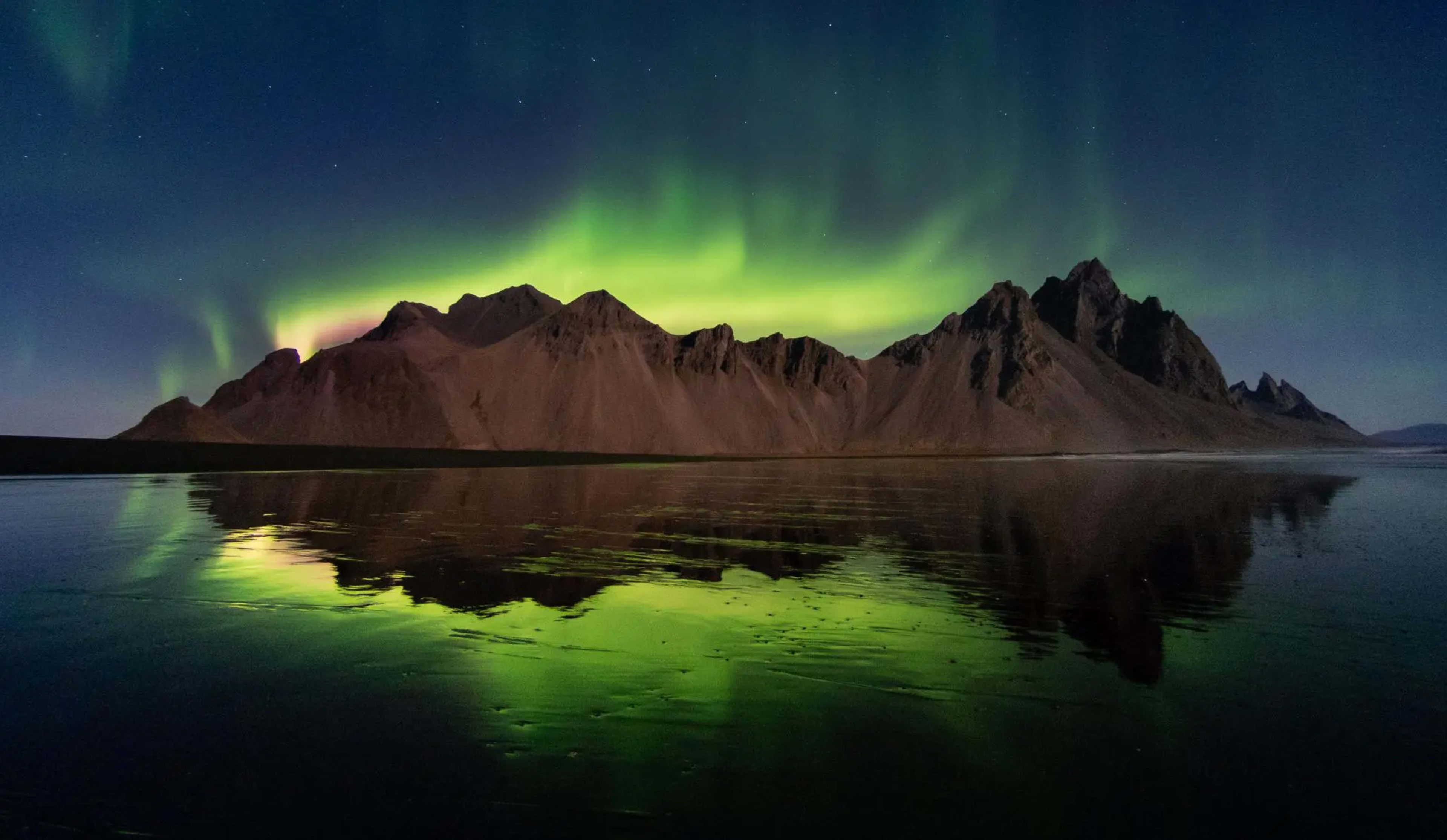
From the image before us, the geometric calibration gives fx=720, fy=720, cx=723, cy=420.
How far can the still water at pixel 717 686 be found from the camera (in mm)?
5395

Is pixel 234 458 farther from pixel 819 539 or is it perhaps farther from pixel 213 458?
pixel 819 539

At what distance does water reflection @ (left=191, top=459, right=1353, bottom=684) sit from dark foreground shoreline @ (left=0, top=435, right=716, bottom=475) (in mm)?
23343

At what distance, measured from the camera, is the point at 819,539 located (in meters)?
21.0

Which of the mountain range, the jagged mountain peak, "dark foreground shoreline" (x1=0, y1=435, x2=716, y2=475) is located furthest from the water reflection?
the jagged mountain peak

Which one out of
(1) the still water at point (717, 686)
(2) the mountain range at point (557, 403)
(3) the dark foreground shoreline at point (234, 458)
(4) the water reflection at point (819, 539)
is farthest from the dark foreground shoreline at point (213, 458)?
(1) the still water at point (717, 686)

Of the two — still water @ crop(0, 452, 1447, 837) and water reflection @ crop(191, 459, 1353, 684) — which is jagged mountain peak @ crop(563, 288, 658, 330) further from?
still water @ crop(0, 452, 1447, 837)

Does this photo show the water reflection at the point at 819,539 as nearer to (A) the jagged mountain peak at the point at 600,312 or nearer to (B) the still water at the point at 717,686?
(B) the still water at the point at 717,686

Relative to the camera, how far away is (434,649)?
9.49 metres

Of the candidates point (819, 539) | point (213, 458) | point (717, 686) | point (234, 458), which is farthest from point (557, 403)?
point (717, 686)

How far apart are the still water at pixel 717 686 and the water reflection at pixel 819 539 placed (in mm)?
158

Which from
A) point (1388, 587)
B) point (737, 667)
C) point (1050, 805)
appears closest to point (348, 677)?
point (737, 667)

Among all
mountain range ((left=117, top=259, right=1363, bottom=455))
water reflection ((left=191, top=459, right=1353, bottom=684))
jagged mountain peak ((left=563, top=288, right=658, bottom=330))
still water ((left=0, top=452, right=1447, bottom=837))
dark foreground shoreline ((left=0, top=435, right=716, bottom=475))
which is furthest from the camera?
jagged mountain peak ((left=563, top=288, right=658, bottom=330))

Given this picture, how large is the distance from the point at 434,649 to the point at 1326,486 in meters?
57.1

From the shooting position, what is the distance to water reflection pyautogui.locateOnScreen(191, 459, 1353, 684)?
1245 cm
